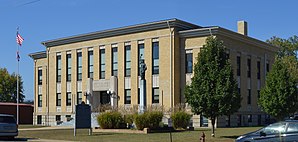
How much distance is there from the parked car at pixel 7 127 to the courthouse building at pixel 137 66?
19.7m

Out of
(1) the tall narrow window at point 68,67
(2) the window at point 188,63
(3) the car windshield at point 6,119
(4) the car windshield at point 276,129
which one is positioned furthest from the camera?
(1) the tall narrow window at point 68,67

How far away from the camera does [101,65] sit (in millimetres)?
54969

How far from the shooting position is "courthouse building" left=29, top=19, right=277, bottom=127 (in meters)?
47.8

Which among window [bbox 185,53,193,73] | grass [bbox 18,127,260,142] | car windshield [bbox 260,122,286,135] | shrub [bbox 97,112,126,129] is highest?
window [bbox 185,53,193,73]

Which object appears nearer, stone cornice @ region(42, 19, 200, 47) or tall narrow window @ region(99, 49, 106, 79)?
stone cornice @ region(42, 19, 200, 47)

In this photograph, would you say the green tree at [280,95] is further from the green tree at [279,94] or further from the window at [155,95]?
the window at [155,95]

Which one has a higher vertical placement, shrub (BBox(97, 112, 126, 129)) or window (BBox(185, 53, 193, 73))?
window (BBox(185, 53, 193, 73))

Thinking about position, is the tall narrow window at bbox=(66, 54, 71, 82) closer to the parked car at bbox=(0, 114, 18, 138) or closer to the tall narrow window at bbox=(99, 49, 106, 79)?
the tall narrow window at bbox=(99, 49, 106, 79)

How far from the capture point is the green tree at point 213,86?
28969mm

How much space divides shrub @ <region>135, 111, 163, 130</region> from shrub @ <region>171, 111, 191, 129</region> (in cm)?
231

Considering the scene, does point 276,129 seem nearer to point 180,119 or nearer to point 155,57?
point 180,119

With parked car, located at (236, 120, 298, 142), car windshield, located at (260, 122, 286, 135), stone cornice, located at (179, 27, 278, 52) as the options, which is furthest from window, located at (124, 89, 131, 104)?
car windshield, located at (260, 122, 286, 135)

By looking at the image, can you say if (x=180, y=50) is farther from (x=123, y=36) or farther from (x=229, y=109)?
(x=229, y=109)

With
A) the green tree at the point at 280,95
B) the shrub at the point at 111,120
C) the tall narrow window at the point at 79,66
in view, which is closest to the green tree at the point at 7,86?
the tall narrow window at the point at 79,66
